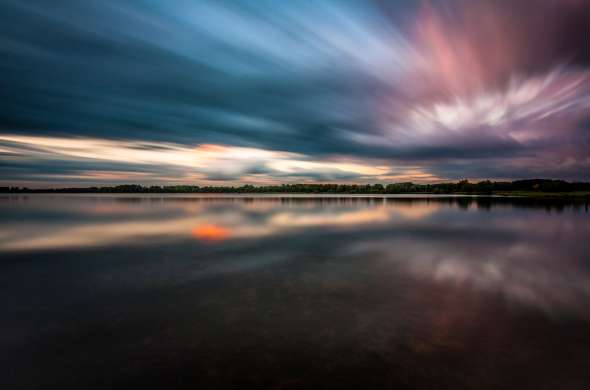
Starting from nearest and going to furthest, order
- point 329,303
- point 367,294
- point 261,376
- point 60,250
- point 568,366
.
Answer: point 261,376
point 568,366
point 329,303
point 367,294
point 60,250

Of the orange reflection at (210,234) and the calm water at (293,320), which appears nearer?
the calm water at (293,320)

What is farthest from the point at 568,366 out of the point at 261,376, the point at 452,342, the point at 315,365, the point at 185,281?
the point at 185,281

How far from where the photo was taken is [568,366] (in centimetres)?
563

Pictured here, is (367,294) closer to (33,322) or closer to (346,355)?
(346,355)

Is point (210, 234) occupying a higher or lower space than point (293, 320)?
lower

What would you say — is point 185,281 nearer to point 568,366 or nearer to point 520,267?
point 568,366

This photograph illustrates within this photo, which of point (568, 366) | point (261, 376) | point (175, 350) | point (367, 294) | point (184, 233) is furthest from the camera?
point (184, 233)

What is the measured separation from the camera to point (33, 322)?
741 centimetres

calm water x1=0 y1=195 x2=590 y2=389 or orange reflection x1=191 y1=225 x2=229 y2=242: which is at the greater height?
calm water x1=0 y1=195 x2=590 y2=389

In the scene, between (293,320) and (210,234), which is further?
(210,234)

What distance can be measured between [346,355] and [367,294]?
3855 mm

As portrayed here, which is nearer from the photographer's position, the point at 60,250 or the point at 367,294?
the point at 367,294

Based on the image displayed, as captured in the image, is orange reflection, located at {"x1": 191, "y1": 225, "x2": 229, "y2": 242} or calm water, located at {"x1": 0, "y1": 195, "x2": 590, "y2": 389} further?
orange reflection, located at {"x1": 191, "y1": 225, "x2": 229, "y2": 242}

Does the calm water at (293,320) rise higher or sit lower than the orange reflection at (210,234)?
higher
